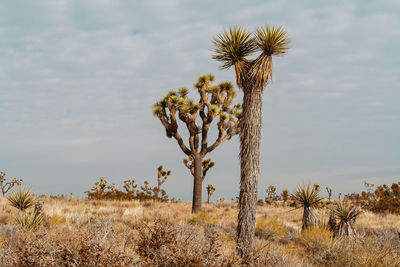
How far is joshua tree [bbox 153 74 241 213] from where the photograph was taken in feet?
69.8

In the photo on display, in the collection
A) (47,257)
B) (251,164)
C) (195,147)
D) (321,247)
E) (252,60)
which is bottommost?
(321,247)

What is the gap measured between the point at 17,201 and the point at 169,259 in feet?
41.3

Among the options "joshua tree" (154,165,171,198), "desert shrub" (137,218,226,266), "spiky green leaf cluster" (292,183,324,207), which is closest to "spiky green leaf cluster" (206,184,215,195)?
"joshua tree" (154,165,171,198)

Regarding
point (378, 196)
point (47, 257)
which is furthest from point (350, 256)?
point (378, 196)

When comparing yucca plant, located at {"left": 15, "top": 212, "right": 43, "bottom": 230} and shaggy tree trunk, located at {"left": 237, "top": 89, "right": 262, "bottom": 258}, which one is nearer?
shaggy tree trunk, located at {"left": 237, "top": 89, "right": 262, "bottom": 258}

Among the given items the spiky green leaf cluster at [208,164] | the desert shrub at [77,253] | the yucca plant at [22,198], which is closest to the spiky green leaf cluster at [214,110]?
the spiky green leaf cluster at [208,164]

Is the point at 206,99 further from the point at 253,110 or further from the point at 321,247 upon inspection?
the point at 321,247

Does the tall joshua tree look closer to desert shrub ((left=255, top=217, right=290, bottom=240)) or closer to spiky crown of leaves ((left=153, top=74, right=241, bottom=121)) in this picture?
desert shrub ((left=255, top=217, right=290, bottom=240))

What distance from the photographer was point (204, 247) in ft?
17.3

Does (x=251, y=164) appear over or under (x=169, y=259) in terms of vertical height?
over

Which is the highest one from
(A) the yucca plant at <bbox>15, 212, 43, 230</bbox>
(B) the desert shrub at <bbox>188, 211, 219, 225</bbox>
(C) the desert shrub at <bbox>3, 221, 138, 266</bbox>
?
(C) the desert shrub at <bbox>3, 221, 138, 266</bbox>

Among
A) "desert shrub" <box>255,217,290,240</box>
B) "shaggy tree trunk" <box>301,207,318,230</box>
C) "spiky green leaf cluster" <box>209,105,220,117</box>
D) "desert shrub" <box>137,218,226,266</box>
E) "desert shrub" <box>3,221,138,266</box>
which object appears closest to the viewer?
"desert shrub" <box>137,218,226,266</box>

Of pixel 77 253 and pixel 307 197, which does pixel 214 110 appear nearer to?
pixel 307 197

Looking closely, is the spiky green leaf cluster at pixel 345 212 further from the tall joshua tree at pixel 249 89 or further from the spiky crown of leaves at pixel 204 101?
the spiky crown of leaves at pixel 204 101
